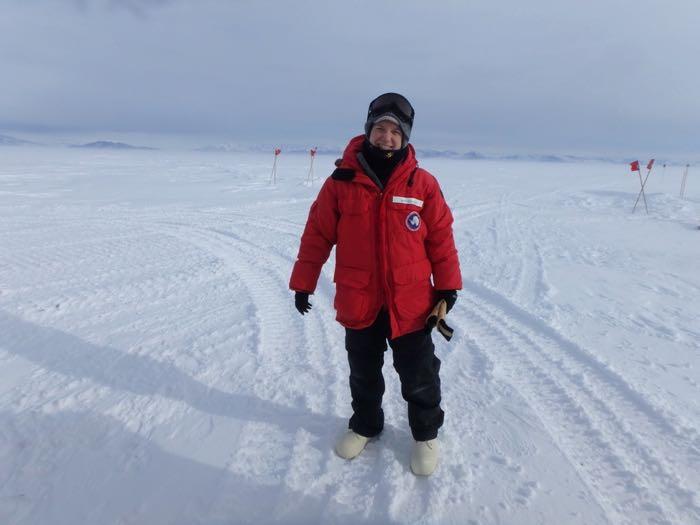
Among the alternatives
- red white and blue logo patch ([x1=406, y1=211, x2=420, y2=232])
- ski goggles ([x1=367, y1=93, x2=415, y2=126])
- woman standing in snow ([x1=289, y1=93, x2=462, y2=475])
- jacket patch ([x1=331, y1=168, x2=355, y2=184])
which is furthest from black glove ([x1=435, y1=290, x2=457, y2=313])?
ski goggles ([x1=367, y1=93, x2=415, y2=126])

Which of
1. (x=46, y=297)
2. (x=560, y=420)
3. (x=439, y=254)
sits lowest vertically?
(x=46, y=297)

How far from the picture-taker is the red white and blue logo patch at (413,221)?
6.05 ft

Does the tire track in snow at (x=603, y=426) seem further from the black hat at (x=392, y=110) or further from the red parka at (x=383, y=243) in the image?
the black hat at (x=392, y=110)

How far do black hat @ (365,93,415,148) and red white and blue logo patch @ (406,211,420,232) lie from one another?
0.37 m

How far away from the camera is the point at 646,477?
2.07 meters

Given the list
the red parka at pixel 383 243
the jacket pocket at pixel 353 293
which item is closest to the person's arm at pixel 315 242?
the red parka at pixel 383 243

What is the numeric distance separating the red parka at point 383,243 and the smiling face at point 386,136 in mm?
89

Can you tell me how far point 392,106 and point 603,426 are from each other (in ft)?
7.15

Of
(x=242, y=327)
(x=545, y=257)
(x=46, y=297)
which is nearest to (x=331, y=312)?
(x=242, y=327)

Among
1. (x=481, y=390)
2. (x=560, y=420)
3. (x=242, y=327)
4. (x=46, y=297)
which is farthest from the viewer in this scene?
(x=46, y=297)

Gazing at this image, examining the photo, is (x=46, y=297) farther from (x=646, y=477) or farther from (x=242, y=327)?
(x=646, y=477)

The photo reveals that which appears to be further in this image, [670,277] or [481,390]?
[670,277]

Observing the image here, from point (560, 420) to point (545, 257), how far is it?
14.2 ft

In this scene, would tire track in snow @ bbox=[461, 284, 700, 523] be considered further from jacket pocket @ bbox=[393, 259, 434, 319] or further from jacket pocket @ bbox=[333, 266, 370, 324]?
jacket pocket @ bbox=[333, 266, 370, 324]
